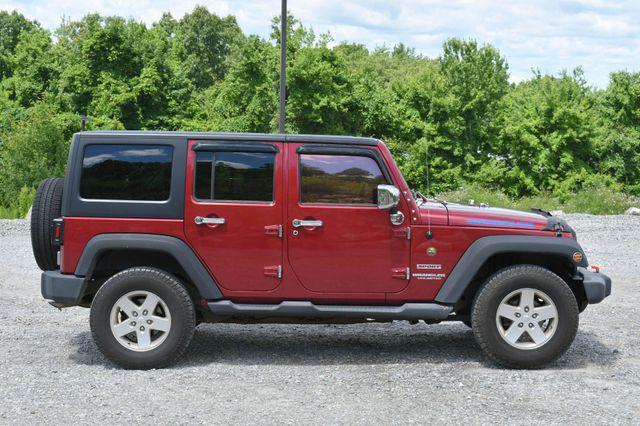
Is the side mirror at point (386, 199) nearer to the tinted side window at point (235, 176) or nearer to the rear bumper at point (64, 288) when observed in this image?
the tinted side window at point (235, 176)

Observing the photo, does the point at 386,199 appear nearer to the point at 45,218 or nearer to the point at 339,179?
the point at 339,179

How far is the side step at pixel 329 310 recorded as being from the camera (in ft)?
20.3

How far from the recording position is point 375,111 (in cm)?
3559

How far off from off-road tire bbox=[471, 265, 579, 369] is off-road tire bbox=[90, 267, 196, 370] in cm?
227

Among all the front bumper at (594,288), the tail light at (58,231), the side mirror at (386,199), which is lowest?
the front bumper at (594,288)

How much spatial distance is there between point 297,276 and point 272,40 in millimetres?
30334

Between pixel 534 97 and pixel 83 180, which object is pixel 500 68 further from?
pixel 83 180

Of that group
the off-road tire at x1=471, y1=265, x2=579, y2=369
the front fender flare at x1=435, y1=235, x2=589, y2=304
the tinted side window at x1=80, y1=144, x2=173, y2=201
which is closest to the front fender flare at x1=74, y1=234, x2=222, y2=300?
the tinted side window at x1=80, y1=144, x2=173, y2=201

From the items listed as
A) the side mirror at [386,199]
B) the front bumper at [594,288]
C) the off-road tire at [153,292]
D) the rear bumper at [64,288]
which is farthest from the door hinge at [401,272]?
the rear bumper at [64,288]

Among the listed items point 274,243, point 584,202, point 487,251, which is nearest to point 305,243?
point 274,243

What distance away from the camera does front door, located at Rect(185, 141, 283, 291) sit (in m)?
6.18

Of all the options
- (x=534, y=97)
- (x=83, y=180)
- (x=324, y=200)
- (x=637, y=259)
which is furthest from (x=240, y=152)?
(x=534, y=97)

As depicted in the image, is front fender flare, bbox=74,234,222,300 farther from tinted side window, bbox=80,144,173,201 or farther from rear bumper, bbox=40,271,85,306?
tinted side window, bbox=80,144,173,201

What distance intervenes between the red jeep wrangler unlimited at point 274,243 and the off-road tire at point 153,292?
0.01 meters
